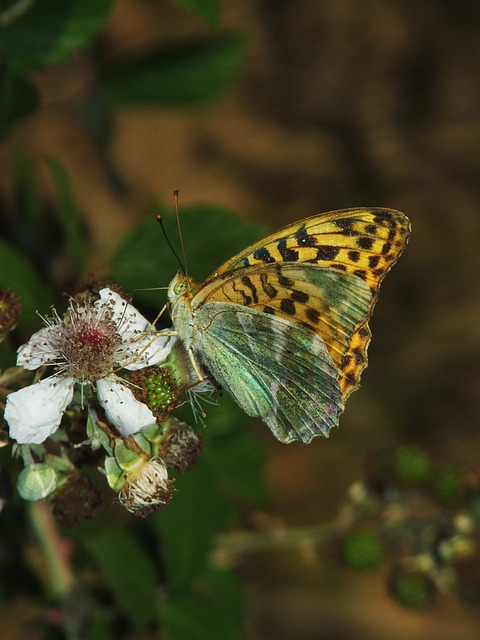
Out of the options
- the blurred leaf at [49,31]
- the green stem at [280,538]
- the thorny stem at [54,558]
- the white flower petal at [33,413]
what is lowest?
the green stem at [280,538]

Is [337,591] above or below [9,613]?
below

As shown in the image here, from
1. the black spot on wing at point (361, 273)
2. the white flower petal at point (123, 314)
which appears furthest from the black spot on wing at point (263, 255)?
the white flower petal at point (123, 314)

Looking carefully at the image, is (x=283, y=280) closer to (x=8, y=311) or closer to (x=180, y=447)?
(x=180, y=447)

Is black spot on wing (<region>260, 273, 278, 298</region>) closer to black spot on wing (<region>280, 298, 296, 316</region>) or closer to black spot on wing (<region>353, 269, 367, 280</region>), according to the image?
black spot on wing (<region>280, 298, 296, 316</region>)

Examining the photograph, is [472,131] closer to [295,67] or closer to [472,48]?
[472,48]

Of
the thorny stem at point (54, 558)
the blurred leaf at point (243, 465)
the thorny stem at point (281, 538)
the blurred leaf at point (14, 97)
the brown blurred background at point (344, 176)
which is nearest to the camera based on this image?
the blurred leaf at point (14, 97)

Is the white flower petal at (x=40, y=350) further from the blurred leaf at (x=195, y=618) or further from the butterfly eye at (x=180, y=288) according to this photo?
the blurred leaf at (x=195, y=618)

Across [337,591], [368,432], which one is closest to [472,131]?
[368,432]

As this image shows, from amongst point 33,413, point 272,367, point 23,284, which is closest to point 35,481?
point 33,413
